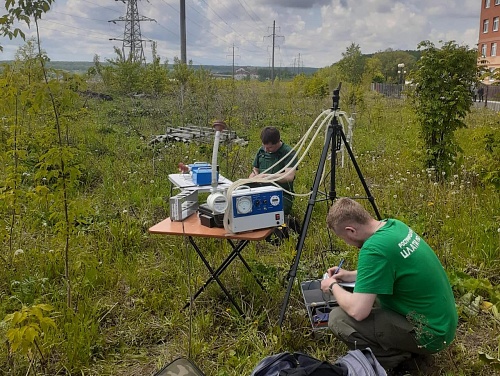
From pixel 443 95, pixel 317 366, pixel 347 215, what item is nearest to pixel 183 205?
pixel 347 215

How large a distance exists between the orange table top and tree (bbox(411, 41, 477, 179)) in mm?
4066

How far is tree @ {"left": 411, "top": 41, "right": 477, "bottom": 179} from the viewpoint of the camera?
6164 millimetres

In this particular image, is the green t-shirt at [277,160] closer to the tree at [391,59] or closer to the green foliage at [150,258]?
the green foliage at [150,258]

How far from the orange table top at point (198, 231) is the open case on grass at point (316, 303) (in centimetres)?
60

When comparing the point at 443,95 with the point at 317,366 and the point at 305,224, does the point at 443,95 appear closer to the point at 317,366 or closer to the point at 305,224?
the point at 305,224

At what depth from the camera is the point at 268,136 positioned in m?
4.83

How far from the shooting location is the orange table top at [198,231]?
3.01 m

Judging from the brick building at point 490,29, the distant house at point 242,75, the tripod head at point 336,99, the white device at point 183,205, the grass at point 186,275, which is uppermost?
the brick building at point 490,29

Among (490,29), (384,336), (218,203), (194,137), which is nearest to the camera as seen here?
(384,336)

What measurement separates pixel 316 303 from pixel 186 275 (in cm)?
129

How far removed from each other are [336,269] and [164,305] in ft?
4.66

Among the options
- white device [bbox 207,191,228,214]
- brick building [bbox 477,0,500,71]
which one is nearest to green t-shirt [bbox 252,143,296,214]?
white device [bbox 207,191,228,214]

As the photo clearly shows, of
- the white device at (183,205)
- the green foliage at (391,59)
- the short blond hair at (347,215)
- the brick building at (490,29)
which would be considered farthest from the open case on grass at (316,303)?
the brick building at (490,29)

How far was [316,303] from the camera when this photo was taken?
3158mm
